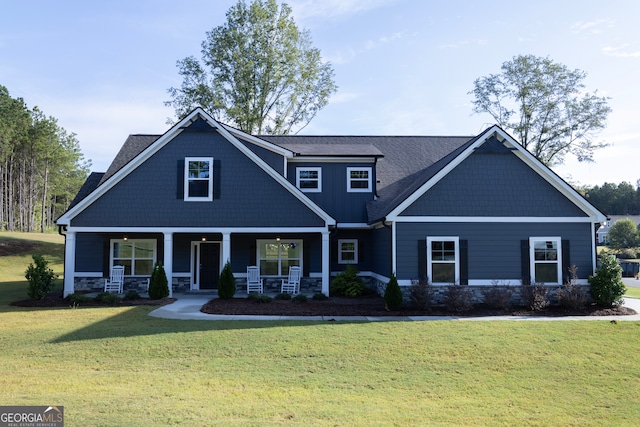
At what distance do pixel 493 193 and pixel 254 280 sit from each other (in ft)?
30.2

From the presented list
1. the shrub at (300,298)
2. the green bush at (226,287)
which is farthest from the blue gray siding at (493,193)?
the green bush at (226,287)

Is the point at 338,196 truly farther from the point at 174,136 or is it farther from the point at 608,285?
the point at 608,285

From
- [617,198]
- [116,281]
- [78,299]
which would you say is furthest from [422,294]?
[617,198]

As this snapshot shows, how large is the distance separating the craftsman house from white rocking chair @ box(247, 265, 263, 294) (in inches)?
18.8

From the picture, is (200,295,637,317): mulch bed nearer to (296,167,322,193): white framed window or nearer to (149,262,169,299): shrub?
(149,262,169,299): shrub

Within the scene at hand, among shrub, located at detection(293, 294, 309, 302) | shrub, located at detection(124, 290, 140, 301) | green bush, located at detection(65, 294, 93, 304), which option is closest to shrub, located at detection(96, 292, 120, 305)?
green bush, located at detection(65, 294, 93, 304)

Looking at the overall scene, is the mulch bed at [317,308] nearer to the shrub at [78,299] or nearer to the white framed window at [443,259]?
the shrub at [78,299]

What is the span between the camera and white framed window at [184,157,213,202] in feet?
54.3

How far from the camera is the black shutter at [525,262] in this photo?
48.0ft

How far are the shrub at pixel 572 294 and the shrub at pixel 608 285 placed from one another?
46cm

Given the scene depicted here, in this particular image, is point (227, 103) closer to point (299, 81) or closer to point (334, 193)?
point (299, 81)

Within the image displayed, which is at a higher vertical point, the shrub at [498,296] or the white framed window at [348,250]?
the white framed window at [348,250]

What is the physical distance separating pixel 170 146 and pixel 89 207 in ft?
11.8

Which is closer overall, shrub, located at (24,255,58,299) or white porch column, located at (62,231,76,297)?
shrub, located at (24,255,58,299)
